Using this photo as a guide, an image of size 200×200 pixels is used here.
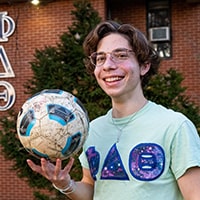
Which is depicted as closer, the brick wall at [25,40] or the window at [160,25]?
the brick wall at [25,40]

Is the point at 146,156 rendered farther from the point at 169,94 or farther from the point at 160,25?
the point at 160,25

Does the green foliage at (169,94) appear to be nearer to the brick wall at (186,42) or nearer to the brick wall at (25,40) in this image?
the brick wall at (186,42)

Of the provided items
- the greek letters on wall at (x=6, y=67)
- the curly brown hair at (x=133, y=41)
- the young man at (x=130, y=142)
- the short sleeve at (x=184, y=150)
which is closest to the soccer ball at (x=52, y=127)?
the young man at (x=130, y=142)

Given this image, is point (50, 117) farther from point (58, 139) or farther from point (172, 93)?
point (172, 93)

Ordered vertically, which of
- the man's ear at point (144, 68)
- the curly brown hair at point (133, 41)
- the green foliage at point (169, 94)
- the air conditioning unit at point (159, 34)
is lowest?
the green foliage at point (169, 94)

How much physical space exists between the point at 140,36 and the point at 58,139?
66cm

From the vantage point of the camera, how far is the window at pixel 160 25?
921 centimetres

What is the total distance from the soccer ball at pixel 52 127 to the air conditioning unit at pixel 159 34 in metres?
7.35

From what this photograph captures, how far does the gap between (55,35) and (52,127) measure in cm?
714

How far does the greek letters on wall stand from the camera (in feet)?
30.1

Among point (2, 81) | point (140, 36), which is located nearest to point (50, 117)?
point (140, 36)

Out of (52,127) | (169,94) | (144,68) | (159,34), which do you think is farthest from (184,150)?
(159,34)

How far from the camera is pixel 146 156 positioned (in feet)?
6.19

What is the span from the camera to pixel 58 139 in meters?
1.99
